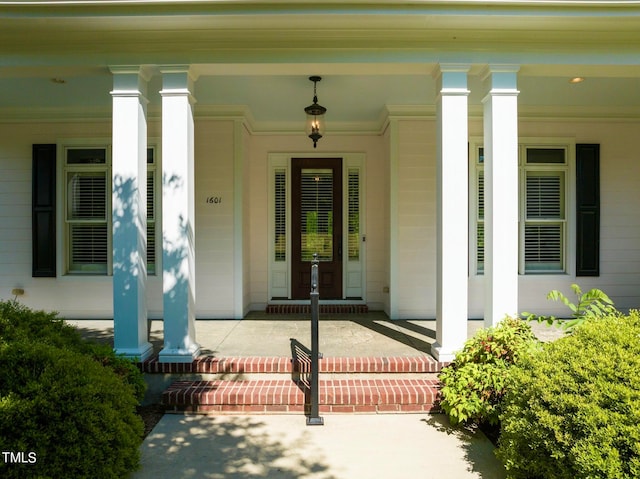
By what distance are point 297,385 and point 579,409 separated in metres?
2.18

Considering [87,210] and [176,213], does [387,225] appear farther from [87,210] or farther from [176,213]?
[87,210]

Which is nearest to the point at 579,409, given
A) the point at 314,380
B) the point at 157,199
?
the point at 314,380

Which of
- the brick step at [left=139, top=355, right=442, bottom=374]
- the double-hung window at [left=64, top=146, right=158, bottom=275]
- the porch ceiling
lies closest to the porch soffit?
the porch ceiling

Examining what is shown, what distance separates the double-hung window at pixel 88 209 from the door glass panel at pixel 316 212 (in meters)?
2.29

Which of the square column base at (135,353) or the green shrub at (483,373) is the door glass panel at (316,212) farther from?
the green shrub at (483,373)

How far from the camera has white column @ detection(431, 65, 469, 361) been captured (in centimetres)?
372

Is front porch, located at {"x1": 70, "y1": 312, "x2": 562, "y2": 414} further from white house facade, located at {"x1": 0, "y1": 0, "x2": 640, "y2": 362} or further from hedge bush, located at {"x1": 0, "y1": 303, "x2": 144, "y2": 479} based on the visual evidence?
hedge bush, located at {"x1": 0, "y1": 303, "x2": 144, "y2": 479}

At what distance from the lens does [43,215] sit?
579cm

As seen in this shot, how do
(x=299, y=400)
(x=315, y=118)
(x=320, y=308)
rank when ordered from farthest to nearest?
1. (x=320, y=308)
2. (x=315, y=118)
3. (x=299, y=400)

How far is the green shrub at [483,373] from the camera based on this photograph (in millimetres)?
2959

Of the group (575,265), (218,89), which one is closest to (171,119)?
(218,89)

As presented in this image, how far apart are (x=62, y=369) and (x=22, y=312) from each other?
1.00 metres

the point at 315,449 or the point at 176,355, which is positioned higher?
the point at 176,355

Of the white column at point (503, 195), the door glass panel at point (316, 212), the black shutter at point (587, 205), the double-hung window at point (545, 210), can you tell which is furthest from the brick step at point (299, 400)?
A: the black shutter at point (587, 205)
